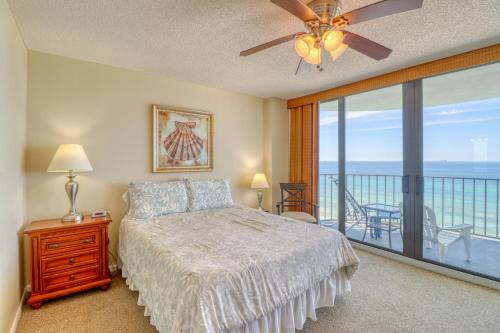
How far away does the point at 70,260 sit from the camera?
239cm

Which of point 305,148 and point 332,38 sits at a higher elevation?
point 332,38

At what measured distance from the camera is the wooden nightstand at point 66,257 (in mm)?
2221

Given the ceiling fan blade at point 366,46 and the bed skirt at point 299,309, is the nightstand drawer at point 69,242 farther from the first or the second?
the ceiling fan blade at point 366,46

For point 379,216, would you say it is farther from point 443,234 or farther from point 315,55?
point 315,55

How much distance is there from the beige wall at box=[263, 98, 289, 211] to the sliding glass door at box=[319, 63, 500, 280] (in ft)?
3.79

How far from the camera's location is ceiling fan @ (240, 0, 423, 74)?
1.39 metres

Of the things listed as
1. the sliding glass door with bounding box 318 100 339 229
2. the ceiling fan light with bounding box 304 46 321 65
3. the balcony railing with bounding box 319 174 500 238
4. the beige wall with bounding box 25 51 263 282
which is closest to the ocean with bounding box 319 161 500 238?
the balcony railing with bounding box 319 174 500 238

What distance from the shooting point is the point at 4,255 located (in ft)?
5.72

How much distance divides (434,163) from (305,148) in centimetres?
195

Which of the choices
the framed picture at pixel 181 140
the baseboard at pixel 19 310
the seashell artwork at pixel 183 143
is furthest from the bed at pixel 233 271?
the seashell artwork at pixel 183 143

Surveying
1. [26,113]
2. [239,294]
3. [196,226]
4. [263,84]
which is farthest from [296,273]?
[26,113]

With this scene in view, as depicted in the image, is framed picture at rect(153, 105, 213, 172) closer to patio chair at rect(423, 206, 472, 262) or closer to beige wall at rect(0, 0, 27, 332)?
beige wall at rect(0, 0, 27, 332)

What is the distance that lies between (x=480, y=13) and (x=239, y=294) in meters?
2.86

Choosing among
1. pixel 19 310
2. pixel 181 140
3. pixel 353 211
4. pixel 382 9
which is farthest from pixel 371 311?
pixel 19 310
